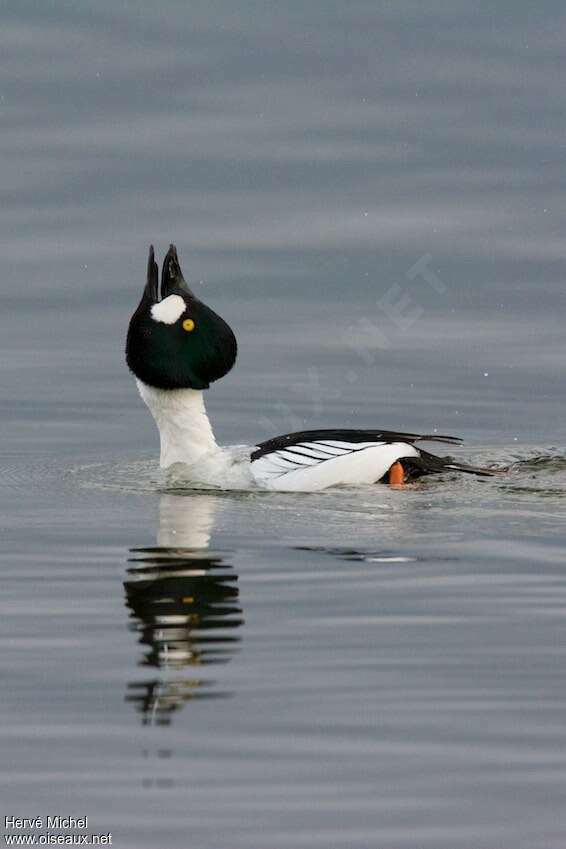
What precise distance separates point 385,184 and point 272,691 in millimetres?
13760

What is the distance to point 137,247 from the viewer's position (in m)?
19.8

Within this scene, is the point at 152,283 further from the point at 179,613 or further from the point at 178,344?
the point at 179,613

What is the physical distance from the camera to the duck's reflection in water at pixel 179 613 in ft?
26.6

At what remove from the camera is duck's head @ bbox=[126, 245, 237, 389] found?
13406 millimetres

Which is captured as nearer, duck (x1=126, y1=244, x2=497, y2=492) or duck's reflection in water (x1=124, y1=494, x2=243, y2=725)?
duck's reflection in water (x1=124, y1=494, x2=243, y2=725)

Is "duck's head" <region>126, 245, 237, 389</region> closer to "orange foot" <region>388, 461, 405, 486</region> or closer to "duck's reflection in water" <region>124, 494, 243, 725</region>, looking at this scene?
"orange foot" <region>388, 461, 405, 486</region>

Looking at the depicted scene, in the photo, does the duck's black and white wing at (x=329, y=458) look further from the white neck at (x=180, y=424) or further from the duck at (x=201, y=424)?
the white neck at (x=180, y=424)

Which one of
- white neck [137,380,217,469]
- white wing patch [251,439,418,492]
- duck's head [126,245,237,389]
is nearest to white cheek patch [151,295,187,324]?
duck's head [126,245,237,389]

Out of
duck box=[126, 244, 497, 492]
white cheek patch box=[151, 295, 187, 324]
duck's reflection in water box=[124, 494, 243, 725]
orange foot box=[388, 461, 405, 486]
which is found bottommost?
duck's reflection in water box=[124, 494, 243, 725]

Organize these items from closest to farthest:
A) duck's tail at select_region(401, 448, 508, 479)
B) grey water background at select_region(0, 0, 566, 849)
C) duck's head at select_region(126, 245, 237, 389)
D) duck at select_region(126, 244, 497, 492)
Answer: grey water background at select_region(0, 0, 566, 849), duck at select_region(126, 244, 497, 492), duck's tail at select_region(401, 448, 508, 479), duck's head at select_region(126, 245, 237, 389)

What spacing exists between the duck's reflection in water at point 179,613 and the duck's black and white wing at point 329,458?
0.94 metres

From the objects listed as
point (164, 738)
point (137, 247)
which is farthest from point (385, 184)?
point (164, 738)

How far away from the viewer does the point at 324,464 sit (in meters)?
12.7

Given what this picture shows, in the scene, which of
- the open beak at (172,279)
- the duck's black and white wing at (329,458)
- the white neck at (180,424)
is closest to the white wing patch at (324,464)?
the duck's black and white wing at (329,458)
